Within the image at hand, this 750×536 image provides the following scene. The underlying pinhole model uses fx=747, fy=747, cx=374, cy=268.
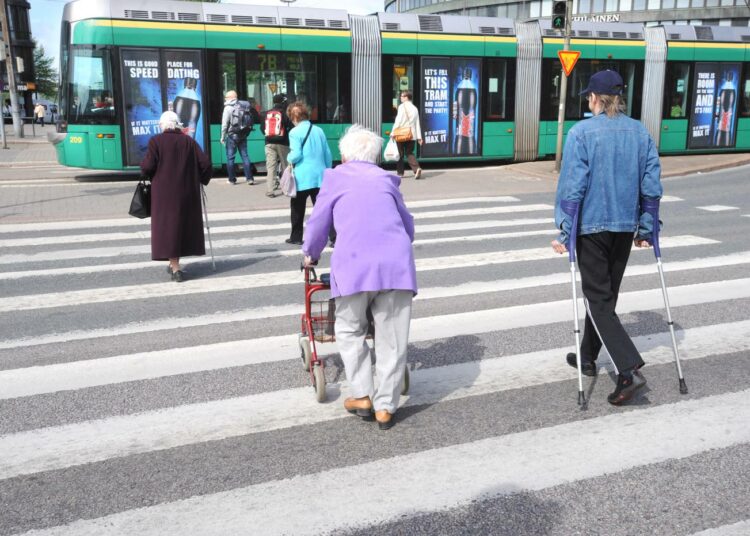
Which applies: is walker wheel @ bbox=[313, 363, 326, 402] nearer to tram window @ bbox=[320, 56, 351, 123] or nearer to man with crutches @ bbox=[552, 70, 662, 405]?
man with crutches @ bbox=[552, 70, 662, 405]

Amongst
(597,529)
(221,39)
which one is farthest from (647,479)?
(221,39)

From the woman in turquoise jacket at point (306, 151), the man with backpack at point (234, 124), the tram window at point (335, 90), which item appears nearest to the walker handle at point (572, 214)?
the woman in turquoise jacket at point (306, 151)

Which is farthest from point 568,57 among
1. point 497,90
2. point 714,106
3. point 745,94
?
point 745,94

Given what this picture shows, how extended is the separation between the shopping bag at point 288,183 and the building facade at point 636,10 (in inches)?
2101

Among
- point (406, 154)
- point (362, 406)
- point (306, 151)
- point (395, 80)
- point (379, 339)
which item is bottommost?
point (362, 406)

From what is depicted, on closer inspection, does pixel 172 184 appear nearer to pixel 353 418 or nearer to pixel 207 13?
pixel 353 418

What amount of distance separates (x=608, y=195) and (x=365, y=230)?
144 cm

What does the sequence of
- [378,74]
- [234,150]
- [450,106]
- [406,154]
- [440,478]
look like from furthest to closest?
[450,106] → [378,74] → [406,154] → [234,150] → [440,478]

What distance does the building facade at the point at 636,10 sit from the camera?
59.0 metres

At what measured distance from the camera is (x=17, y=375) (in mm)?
4980

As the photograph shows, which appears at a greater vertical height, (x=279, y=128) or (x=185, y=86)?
(x=185, y=86)

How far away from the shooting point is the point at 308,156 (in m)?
9.02

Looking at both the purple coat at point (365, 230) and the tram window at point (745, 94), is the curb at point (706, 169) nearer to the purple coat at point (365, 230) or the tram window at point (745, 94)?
the tram window at point (745, 94)

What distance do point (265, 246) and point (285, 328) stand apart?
3.78 meters
